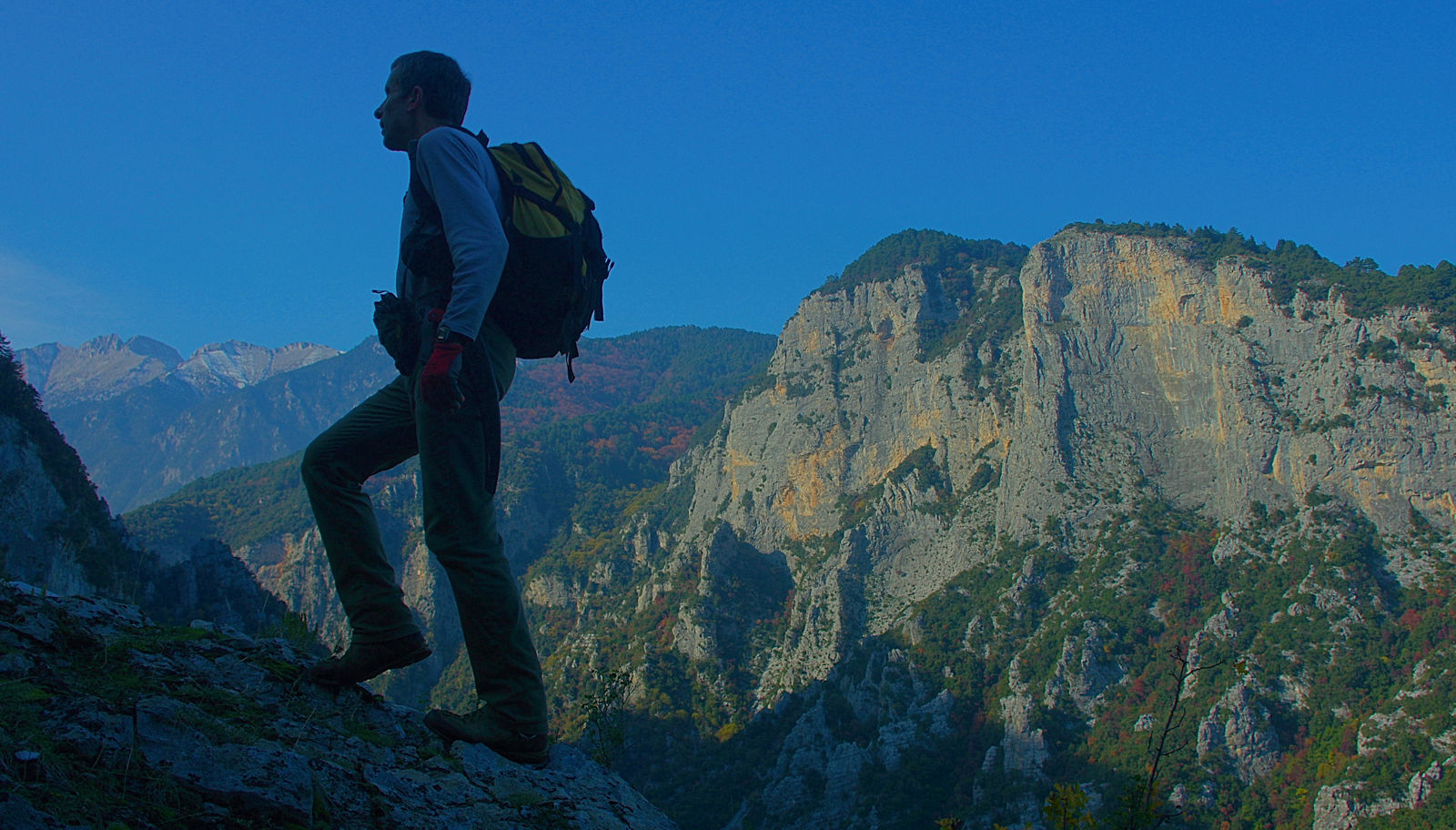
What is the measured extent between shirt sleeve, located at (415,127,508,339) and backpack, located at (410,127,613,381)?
12cm

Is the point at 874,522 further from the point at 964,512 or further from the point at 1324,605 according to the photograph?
the point at 1324,605

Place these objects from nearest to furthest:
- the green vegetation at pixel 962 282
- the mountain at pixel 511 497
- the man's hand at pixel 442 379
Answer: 1. the man's hand at pixel 442 379
2. the green vegetation at pixel 962 282
3. the mountain at pixel 511 497

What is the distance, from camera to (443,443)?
134 inches

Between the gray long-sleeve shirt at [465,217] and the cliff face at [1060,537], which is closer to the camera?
the gray long-sleeve shirt at [465,217]

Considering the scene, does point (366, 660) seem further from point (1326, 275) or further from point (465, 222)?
point (1326, 275)

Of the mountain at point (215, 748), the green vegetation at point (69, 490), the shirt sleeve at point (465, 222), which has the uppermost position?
the green vegetation at point (69, 490)

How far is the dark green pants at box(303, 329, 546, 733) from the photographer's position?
11.2ft

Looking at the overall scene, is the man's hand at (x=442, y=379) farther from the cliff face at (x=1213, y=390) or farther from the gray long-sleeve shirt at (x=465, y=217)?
the cliff face at (x=1213, y=390)

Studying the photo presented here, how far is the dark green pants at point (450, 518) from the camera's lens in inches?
134

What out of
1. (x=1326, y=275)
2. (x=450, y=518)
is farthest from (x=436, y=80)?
(x=1326, y=275)

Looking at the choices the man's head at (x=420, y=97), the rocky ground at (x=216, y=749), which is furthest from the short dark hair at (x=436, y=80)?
the rocky ground at (x=216, y=749)

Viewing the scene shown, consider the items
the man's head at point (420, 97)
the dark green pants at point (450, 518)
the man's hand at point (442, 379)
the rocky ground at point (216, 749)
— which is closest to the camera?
the rocky ground at point (216, 749)

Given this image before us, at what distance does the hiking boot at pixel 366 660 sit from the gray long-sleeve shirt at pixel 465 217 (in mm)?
1392

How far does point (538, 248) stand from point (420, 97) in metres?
0.88
